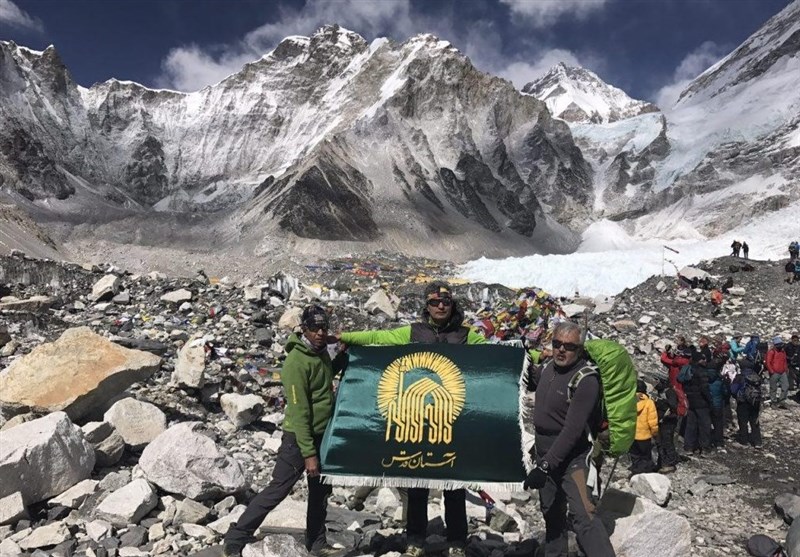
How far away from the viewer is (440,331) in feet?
13.6

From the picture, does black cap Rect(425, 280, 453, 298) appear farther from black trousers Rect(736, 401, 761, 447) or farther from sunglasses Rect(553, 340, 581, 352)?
black trousers Rect(736, 401, 761, 447)

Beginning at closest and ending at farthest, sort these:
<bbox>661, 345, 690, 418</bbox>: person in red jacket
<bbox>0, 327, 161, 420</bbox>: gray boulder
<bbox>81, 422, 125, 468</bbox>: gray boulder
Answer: <bbox>81, 422, 125, 468</bbox>: gray boulder, <bbox>0, 327, 161, 420</bbox>: gray boulder, <bbox>661, 345, 690, 418</bbox>: person in red jacket

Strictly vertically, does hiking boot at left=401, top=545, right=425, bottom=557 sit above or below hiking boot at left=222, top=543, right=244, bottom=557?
below

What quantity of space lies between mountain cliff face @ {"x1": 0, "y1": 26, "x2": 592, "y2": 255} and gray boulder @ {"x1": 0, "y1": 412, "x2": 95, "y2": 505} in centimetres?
5561

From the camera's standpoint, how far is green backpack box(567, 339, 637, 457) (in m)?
3.43

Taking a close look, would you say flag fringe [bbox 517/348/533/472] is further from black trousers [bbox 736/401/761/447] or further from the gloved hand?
black trousers [bbox 736/401/761/447]

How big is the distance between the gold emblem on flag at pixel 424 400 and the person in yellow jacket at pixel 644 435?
385 cm

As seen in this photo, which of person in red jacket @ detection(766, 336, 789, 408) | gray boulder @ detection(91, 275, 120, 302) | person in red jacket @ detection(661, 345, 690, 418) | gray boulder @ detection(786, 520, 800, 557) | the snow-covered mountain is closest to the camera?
gray boulder @ detection(786, 520, 800, 557)

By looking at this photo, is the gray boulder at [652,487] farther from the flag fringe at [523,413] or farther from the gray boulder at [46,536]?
Answer: the gray boulder at [46,536]

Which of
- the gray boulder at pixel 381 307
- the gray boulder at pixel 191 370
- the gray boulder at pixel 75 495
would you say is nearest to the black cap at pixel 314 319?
the gray boulder at pixel 75 495

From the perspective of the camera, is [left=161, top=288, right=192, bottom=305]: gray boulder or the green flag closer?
the green flag

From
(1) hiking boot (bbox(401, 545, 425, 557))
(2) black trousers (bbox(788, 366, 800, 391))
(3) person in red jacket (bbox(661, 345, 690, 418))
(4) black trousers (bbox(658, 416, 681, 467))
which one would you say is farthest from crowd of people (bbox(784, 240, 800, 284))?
(1) hiking boot (bbox(401, 545, 425, 557))

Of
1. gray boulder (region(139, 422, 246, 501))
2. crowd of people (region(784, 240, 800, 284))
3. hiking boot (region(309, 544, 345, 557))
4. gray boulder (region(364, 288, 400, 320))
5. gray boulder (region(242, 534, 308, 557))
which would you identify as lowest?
hiking boot (region(309, 544, 345, 557))

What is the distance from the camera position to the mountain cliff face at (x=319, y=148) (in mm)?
72812
